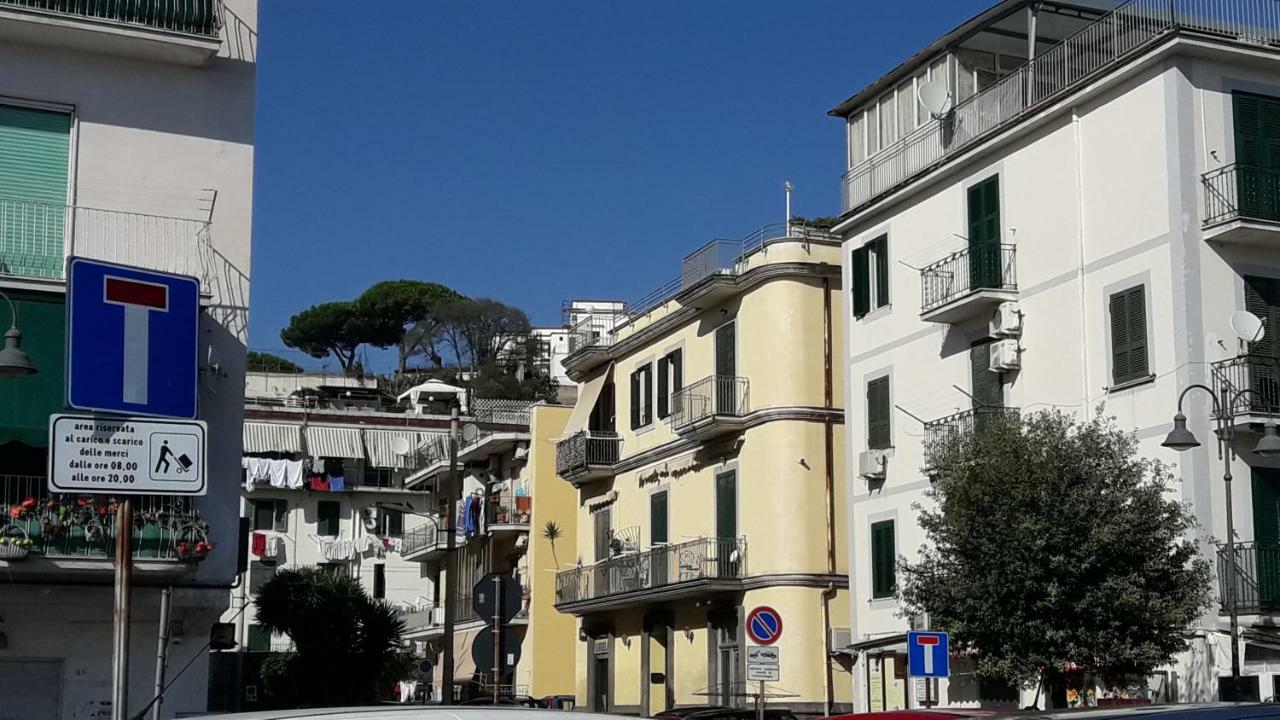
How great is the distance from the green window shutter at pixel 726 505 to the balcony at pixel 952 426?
845 centimetres

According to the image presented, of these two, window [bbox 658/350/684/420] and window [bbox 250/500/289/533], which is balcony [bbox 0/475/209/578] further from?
window [bbox 250/500/289/533]

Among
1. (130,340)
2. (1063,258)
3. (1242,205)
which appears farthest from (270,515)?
(130,340)

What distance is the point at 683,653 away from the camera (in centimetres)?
4203

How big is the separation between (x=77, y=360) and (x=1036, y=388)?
2249cm

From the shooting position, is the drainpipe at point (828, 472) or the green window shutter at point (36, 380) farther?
the drainpipe at point (828, 472)

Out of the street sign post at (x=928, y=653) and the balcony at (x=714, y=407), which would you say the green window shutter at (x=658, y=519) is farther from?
the street sign post at (x=928, y=653)

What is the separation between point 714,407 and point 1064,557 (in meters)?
15.8

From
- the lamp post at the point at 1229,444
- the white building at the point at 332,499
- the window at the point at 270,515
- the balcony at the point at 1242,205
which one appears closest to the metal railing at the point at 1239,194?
the balcony at the point at 1242,205

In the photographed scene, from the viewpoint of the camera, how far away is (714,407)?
4003cm

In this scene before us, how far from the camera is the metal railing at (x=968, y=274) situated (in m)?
30.2

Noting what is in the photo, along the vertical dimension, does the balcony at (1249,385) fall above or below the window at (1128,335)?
below

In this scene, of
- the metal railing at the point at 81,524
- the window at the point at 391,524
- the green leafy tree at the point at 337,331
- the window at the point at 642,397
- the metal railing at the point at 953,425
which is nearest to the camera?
the metal railing at the point at 81,524

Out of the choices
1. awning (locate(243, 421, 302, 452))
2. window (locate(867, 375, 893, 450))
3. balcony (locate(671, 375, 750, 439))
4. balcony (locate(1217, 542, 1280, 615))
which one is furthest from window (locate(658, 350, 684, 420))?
awning (locate(243, 421, 302, 452))

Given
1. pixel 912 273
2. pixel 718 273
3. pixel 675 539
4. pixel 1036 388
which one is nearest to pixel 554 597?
pixel 675 539
